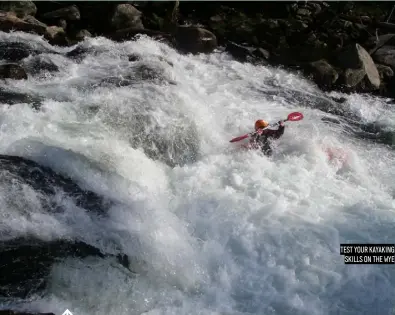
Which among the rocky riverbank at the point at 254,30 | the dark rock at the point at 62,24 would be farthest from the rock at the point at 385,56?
the dark rock at the point at 62,24

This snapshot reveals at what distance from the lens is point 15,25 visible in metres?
8.41

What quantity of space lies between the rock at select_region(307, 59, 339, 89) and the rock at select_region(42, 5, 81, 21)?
5.30m

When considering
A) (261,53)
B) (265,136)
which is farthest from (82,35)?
(265,136)

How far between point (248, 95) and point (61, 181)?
4.47 m

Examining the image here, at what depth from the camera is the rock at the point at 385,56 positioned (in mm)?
9750

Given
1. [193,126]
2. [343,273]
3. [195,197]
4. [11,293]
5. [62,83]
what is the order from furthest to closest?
[62,83] → [193,126] → [195,197] → [343,273] → [11,293]

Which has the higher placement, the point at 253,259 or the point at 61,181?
the point at 61,181

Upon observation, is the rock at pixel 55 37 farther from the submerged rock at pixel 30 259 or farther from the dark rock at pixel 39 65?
the submerged rock at pixel 30 259

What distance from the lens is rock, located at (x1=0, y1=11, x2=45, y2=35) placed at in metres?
8.34

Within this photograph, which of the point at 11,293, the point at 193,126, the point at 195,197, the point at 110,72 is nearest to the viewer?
the point at 11,293

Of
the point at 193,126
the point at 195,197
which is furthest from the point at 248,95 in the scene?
the point at 195,197

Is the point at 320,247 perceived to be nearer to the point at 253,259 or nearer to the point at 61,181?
the point at 253,259

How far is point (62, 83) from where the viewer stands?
7.06 m

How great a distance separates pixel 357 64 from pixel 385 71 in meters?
1.03
